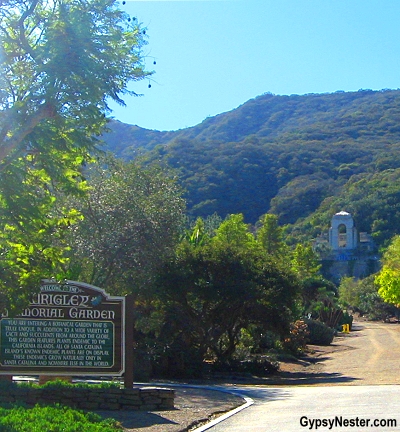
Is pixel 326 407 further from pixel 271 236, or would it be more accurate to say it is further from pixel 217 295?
pixel 271 236

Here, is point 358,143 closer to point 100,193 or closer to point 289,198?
point 289,198

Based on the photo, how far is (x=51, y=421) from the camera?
31.5ft

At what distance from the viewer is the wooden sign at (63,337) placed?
43.0ft

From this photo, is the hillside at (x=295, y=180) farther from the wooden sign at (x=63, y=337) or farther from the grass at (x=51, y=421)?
the grass at (x=51, y=421)

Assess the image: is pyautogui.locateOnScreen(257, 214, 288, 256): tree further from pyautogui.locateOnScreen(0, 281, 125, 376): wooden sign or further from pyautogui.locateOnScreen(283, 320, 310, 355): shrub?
pyautogui.locateOnScreen(0, 281, 125, 376): wooden sign

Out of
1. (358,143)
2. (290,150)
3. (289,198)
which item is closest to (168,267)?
(289,198)

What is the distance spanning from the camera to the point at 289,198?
427 ft

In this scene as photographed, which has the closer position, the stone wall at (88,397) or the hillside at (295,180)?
the stone wall at (88,397)

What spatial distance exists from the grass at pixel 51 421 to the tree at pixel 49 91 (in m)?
1.61

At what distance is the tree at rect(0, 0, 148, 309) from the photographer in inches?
370

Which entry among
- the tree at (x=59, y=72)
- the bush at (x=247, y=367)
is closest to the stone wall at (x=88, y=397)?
the tree at (x=59, y=72)

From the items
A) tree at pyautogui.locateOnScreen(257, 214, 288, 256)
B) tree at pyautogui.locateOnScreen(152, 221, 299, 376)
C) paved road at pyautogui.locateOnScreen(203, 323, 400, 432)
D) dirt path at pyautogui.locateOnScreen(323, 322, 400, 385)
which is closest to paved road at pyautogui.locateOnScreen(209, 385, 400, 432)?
paved road at pyautogui.locateOnScreen(203, 323, 400, 432)

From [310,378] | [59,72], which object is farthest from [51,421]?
[310,378]

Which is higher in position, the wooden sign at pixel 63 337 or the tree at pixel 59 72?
the tree at pixel 59 72
